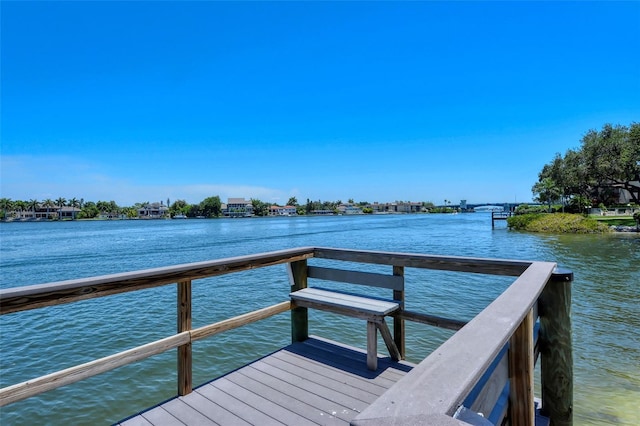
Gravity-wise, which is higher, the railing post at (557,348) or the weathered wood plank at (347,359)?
the railing post at (557,348)

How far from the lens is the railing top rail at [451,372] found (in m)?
0.64

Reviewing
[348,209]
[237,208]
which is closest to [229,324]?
[237,208]

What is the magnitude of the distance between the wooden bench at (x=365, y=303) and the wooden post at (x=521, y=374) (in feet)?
5.31

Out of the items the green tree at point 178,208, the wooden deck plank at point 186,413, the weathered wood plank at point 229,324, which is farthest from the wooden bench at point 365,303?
the green tree at point 178,208

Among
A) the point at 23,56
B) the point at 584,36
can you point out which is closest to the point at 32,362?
the point at 23,56

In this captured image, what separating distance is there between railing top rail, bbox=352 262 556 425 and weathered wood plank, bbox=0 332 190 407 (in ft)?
7.11

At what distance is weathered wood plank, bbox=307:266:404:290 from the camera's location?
3406 mm

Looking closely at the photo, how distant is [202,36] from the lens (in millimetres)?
17031

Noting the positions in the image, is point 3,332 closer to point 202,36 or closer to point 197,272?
point 197,272

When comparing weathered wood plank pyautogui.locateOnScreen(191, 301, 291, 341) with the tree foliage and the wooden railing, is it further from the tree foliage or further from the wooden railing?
the tree foliage

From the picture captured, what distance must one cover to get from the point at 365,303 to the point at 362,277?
11.9 inches

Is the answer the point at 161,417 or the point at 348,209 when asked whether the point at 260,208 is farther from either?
the point at 161,417

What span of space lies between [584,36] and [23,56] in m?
27.0

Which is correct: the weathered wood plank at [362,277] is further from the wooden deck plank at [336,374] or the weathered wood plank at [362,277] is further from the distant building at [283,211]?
the distant building at [283,211]
